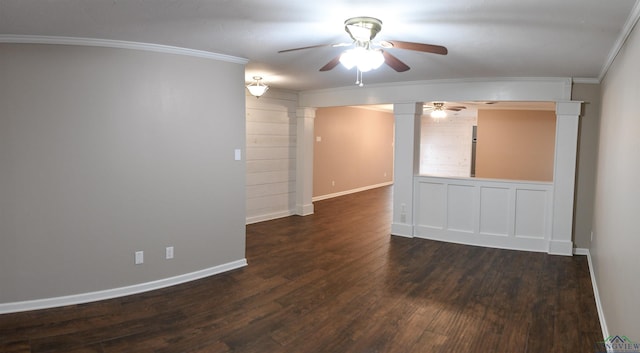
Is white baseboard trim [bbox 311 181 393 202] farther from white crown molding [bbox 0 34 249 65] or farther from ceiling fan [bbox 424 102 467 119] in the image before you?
white crown molding [bbox 0 34 249 65]

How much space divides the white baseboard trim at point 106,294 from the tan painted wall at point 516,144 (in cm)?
661

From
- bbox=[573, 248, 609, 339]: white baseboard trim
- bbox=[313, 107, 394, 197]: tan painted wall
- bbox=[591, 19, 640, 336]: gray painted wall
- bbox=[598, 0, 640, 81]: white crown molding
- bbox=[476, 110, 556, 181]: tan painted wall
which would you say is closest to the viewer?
bbox=[591, 19, 640, 336]: gray painted wall

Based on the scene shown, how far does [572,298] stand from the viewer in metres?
3.68

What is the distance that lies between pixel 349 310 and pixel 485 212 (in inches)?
114

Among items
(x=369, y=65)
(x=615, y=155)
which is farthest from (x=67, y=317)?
(x=615, y=155)

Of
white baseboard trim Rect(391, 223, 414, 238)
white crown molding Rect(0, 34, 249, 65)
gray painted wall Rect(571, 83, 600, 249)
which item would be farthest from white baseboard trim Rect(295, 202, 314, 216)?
gray painted wall Rect(571, 83, 600, 249)

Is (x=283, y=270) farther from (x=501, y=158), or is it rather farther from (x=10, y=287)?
(x=501, y=158)

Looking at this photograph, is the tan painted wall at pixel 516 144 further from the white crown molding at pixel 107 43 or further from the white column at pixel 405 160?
the white crown molding at pixel 107 43

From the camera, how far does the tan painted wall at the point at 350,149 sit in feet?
29.0

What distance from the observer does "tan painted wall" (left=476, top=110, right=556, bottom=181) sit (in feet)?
27.2

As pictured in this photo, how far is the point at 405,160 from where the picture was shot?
578cm

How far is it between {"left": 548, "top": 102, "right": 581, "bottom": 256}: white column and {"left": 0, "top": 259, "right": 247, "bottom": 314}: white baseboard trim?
404 centimetres

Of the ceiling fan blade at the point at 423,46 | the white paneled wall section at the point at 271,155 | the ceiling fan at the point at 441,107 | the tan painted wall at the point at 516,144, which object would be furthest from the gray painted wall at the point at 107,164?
the tan painted wall at the point at 516,144

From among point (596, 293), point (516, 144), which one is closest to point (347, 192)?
point (516, 144)
